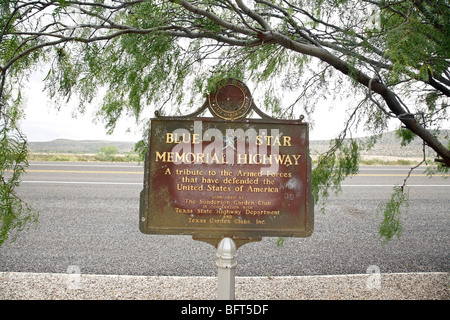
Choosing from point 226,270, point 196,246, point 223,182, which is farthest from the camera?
point 196,246

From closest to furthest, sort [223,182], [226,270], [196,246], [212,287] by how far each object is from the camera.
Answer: [226,270], [223,182], [212,287], [196,246]

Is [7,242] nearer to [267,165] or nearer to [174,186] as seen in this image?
[174,186]

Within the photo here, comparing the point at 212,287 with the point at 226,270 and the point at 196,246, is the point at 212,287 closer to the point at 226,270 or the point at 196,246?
the point at 226,270

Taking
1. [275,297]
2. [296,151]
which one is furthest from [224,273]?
[275,297]

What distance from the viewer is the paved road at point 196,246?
4.27 metres

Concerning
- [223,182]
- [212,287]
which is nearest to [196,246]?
[212,287]

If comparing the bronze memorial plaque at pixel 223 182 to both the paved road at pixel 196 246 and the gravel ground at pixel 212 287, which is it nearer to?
the gravel ground at pixel 212 287

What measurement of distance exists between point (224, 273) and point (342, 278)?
2072mm

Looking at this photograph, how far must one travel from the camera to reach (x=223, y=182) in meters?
2.39

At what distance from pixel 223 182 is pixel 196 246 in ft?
10.0

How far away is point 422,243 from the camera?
17.3 ft

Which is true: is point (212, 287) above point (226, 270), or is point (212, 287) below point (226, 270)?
below

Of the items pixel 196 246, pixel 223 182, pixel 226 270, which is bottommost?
pixel 196 246

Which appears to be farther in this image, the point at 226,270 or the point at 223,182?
the point at 223,182
